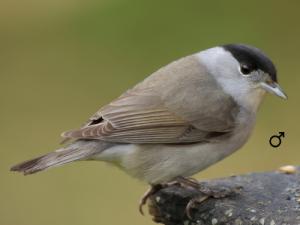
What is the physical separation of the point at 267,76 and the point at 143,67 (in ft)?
14.4

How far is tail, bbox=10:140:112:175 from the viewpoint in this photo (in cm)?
491

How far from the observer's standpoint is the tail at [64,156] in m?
4.91

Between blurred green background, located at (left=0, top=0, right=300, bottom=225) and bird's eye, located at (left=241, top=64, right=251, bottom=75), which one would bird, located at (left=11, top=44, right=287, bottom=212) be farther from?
blurred green background, located at (left=0, top=0, right=300, bottom=225)

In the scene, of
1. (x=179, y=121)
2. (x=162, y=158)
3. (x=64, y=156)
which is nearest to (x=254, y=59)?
(x=179, y=121)

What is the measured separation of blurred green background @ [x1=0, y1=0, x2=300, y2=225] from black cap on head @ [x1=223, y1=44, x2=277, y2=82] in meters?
2.54

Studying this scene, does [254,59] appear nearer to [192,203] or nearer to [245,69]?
[245,69]

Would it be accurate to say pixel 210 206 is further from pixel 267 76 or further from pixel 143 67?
pixel 143 67

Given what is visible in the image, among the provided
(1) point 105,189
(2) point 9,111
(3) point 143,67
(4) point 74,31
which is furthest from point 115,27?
(1) point 105,189

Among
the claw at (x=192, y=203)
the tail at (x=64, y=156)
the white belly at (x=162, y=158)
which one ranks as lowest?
the claw at (x=192, y=203)

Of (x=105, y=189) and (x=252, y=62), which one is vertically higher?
(x=252, y=62)

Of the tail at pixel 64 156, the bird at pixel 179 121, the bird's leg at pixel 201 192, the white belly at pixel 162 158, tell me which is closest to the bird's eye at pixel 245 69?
the bird at pixel 179 121

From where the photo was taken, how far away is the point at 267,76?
17.2 feet

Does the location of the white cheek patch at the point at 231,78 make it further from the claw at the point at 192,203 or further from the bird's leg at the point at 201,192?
the claw at the point at 192,203

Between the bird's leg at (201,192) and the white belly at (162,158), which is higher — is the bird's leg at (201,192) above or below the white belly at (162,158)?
below
